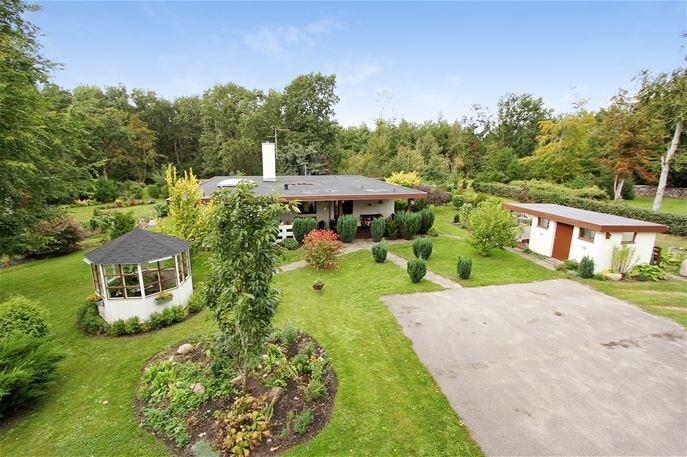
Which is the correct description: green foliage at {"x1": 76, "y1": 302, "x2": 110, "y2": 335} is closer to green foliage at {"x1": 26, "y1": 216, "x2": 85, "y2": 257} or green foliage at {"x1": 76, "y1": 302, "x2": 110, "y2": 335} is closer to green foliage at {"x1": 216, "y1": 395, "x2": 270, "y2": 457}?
green foliage at {"x1": 216, "y1": 395, "x2": 270, "y2": 457}

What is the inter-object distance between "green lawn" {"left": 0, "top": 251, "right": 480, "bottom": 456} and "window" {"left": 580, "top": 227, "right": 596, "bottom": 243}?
982cm

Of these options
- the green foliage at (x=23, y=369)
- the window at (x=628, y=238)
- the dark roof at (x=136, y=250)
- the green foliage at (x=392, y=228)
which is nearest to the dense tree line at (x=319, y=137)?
the dark roof at (x=136, y=250)

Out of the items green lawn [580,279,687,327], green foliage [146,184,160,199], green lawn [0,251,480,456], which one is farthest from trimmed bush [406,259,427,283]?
green foliage [146,184,160,199]

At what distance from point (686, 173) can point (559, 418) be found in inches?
1781

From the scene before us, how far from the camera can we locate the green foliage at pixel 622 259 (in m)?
13.5

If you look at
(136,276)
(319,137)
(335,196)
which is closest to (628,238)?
(335,196)

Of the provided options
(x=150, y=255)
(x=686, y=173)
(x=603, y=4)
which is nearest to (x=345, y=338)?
(x=150, y=255)

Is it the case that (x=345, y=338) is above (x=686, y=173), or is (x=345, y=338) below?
below

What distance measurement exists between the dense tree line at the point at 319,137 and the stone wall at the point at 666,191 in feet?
5.10

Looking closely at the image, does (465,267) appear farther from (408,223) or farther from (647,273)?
(647,273)

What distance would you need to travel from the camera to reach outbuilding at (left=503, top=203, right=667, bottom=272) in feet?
44.5

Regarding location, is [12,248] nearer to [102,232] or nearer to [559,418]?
[102,232]

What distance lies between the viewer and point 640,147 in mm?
28297

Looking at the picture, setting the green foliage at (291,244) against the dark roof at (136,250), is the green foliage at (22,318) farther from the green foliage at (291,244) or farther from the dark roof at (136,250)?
the green foliage at (291,244)
